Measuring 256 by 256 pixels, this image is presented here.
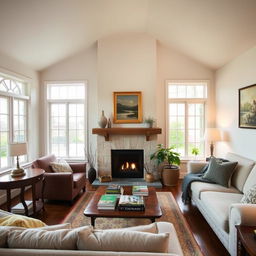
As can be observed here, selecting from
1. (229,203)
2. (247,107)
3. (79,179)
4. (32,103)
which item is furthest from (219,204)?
(32,103)

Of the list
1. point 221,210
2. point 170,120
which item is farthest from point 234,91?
point 221,210

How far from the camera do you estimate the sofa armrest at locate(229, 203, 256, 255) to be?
1764mm

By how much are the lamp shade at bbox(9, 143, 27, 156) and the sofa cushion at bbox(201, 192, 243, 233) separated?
2.80 metres

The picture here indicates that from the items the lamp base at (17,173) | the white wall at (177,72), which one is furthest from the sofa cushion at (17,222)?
the white wall at (177,72)

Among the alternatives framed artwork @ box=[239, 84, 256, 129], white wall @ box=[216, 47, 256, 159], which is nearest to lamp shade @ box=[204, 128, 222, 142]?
white wall @ box=[216, 47, 256, 159]

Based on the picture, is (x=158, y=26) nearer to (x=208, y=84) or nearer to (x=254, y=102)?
(x=208, y=84)

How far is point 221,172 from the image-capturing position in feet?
9.74

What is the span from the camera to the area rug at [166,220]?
2219 millimetres

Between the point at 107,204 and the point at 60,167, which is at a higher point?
the point at 60,167

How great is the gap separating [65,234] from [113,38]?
15.0 feet

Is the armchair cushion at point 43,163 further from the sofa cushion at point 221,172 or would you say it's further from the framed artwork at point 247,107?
the framed artwork at point 247,107

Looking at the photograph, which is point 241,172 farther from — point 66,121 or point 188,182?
point 66,121

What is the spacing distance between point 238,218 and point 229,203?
1.83ft

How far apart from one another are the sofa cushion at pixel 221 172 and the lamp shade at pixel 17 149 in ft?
9.93
